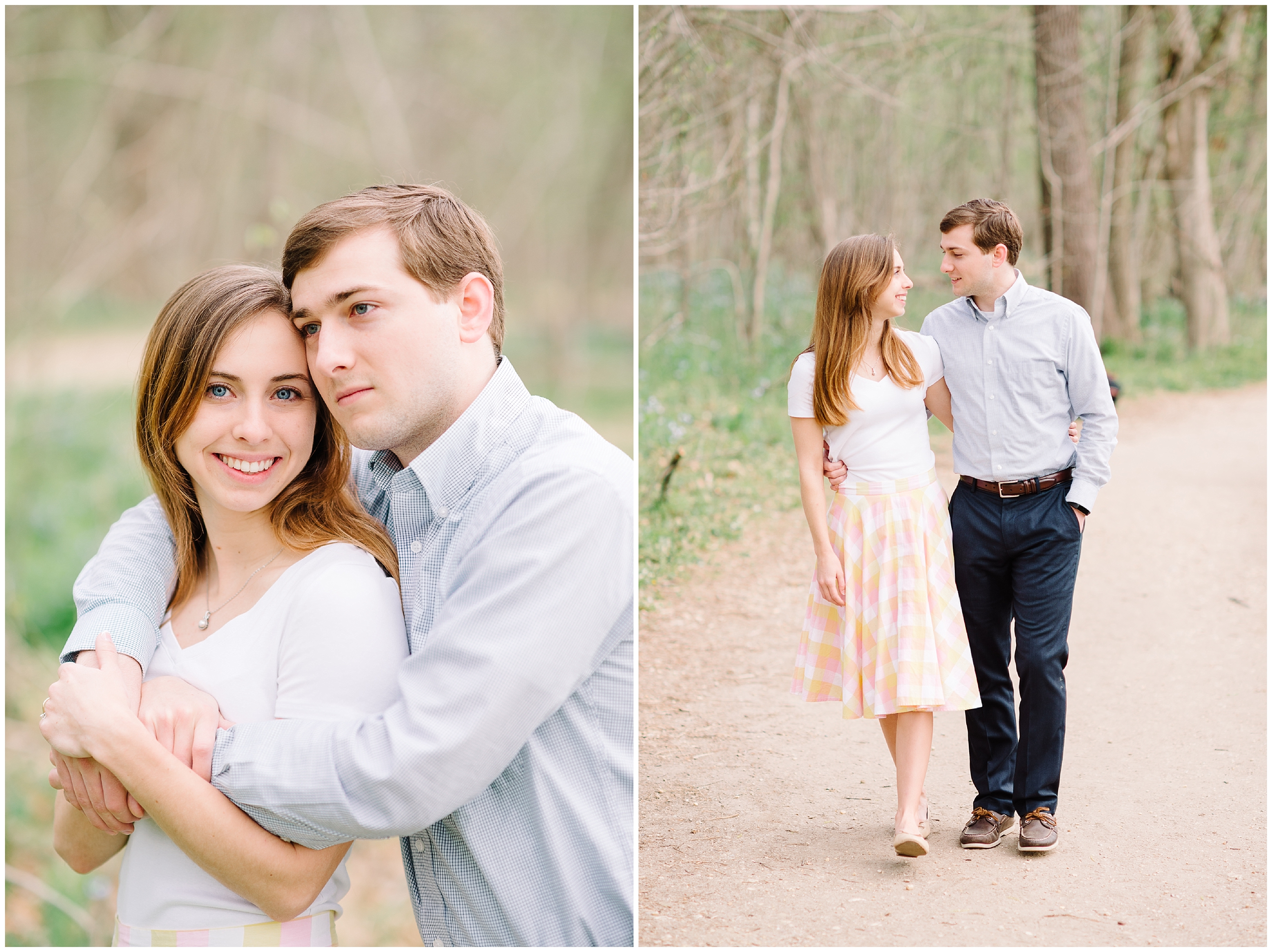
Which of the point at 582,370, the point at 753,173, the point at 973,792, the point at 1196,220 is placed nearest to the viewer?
the point at 973,792

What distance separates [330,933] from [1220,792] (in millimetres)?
1939

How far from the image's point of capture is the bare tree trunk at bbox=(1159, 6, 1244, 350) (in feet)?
27.4

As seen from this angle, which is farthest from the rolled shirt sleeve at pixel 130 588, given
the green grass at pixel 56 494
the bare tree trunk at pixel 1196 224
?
the bare tree trunk at pixel 1196 224

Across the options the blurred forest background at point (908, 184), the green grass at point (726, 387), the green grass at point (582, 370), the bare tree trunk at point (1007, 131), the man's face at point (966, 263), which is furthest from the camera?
the bare tree trunk at point (1007, 131)

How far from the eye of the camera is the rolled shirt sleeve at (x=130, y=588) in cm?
166

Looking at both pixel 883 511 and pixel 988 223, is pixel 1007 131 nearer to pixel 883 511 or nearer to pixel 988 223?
pixel 988 223

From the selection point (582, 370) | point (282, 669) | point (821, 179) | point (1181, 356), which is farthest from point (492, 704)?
point (1181, 356)

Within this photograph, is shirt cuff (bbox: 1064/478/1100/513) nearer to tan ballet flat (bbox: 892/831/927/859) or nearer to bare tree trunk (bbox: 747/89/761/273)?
tan ballet flat (bbox: 892/831/927/859)

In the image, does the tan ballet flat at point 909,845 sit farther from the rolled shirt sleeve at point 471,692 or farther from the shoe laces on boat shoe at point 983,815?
the rolled shirt sleeve at point 471,692

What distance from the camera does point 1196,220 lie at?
8.87 m

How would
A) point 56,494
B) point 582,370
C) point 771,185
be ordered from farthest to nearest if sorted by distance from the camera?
point 582,370 → point 771,185 → point 56,494

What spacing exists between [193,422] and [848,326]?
1299mm

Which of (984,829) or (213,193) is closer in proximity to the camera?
(984,829)

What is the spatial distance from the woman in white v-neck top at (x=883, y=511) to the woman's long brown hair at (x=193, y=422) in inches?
39.4
